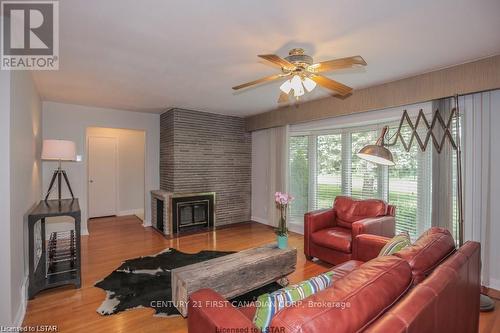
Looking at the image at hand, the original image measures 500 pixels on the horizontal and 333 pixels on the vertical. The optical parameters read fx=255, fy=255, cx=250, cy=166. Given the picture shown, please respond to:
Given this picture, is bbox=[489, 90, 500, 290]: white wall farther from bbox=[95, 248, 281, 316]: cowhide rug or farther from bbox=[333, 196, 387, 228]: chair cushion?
bbox=[95, 248, 281, 316]: cowhide rug

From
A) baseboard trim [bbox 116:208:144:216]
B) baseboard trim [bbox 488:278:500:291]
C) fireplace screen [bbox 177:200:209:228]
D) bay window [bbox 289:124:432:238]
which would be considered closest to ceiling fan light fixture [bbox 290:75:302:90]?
bay window [bbox 289:124:432:238]

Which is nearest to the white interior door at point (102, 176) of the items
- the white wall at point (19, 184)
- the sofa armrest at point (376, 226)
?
the white wall at point (19, 184)

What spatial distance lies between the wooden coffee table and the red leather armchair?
703 mm

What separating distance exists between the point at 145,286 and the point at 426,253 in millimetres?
2744

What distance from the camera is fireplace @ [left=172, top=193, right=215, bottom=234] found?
4.94m

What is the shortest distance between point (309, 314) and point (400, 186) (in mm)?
3490

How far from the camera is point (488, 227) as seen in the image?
2.80 metres

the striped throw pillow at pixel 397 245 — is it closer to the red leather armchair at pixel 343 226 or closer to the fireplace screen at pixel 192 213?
the red leather armchair at pixel 343 226

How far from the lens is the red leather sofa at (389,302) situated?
938mm

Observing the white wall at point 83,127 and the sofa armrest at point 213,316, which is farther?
the white wall at point 83,127

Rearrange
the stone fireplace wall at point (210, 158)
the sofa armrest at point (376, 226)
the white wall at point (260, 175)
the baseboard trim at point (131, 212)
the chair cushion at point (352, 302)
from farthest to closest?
the baseboard trim at point (131, 212) < the white wall at point (260, 175) < the stone fireplace wall at point (210, 158) < the sofa armrest at point (376, 226) < the chair cushion at point (352, 302)

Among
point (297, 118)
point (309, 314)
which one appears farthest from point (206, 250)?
point (309, 314)

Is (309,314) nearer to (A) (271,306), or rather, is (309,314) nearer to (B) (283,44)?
(A) (271,306)

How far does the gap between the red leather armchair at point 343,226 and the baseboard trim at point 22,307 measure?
3.14 metres
